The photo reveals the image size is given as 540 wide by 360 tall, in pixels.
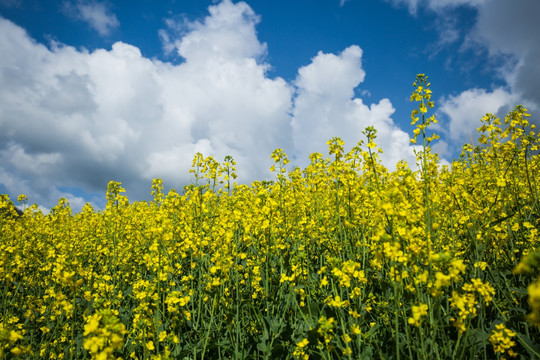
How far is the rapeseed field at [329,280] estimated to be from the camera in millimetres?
2254

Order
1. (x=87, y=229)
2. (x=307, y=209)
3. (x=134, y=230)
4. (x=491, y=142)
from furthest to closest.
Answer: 1. (x=87, y=229)
2. (x=134, y=230)
3. (x=307, y=209)
4. (x=491, y=142)

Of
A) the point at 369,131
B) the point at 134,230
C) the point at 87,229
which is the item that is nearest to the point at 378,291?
the point at 369,131

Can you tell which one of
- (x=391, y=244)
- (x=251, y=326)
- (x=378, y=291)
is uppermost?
(x=391, y=244)

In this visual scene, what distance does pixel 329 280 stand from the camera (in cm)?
414

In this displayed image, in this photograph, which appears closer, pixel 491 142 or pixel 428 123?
pixel 428 123

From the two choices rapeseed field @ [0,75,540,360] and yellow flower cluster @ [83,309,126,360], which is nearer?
yellow flower cluster @ [83,309,126,360]

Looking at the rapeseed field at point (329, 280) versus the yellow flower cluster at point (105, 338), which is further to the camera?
the rapeseed field at point (329, 280)

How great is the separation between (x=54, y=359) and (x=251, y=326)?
2500 mm

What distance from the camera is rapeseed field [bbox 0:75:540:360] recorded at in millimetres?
2254

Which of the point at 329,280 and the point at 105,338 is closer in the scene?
the point at 105,338

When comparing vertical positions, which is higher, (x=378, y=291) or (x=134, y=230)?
(x=134, y=230)

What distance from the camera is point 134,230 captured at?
23.9 feet

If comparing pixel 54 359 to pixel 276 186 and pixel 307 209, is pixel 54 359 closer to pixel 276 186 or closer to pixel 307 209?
pixel 276 186

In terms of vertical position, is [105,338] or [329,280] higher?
[329,280]
